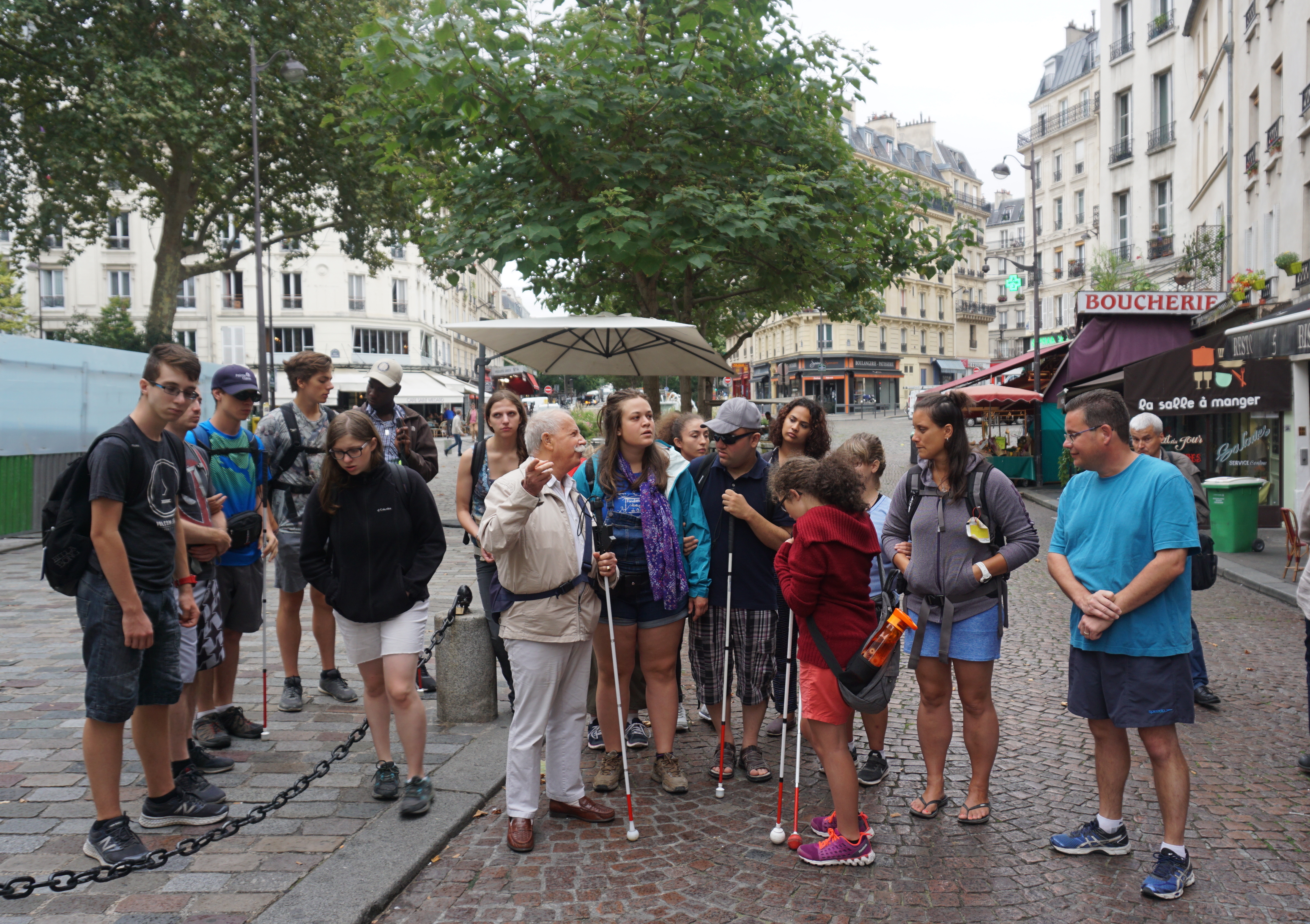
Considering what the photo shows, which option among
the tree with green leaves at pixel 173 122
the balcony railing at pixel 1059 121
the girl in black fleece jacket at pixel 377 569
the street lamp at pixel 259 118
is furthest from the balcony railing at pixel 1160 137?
the girl in black fleece jacket at pixel 377 569

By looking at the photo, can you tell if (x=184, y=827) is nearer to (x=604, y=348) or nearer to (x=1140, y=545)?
(x=1140, y=545)

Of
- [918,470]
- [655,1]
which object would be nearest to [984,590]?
[918,470]

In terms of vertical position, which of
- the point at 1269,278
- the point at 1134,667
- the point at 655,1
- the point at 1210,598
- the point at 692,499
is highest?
the point at 655,1

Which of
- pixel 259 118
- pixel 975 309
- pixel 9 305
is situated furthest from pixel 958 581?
pixel 975 309

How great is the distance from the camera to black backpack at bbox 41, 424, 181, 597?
11.9ft

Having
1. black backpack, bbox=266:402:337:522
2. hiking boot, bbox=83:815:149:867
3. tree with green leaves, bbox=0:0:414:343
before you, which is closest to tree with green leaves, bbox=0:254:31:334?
tree with green leaves, bbox=0:0:414:343

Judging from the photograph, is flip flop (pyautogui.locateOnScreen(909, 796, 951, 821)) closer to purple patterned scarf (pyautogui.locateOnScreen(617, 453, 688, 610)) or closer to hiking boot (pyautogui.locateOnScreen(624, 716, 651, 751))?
purple patterned scarf (pyautogui.locateOnScreen(617, 453, 688, 610))

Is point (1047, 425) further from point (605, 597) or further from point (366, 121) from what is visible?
point (605, 597)

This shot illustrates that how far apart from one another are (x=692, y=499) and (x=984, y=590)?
145 centimetres

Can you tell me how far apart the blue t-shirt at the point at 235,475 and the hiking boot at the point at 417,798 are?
1679 millimetres

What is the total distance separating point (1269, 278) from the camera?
1719 centimetres

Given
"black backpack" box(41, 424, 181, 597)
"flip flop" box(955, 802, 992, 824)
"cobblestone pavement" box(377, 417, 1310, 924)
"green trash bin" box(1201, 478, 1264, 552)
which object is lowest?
"cobblestone pavement" box(377, 417, 1310, 924)

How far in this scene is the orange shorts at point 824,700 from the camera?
3.81 meters

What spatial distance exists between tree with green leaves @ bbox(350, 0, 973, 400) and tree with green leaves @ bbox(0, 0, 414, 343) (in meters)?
8.37
